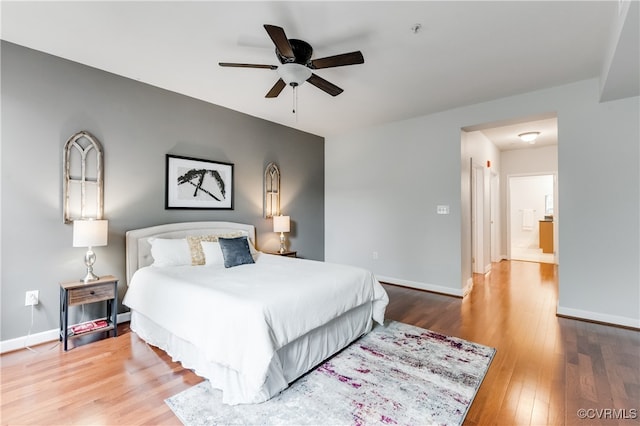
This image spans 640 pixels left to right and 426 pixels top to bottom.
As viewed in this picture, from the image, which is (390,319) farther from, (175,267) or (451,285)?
(175,267)

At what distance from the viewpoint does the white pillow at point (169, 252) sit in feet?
10.2

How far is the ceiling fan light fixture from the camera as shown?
2400mm

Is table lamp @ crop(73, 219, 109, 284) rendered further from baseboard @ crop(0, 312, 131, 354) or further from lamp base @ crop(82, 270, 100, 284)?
baseboard @ crop(0, 312, 131, 354)

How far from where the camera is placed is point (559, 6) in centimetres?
214

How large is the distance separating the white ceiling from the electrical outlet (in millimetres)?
2239

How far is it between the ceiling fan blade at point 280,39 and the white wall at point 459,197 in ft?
10.0

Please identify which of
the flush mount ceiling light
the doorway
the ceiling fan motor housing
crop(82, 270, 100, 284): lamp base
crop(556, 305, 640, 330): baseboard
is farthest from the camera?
the doorway

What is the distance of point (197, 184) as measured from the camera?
390cm

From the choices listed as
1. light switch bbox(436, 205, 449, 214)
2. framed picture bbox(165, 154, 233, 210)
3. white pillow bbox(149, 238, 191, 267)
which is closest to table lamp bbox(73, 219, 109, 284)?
white pillow bbox(149, 238, 191, 267)

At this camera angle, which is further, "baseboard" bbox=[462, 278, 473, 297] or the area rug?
"baseboard" bbox=[462, 278, 473, 297]

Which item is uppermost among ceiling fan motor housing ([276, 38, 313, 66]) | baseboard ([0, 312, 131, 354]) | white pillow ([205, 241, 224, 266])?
ceiling fan motor housing ([276, 38, 313, 66])

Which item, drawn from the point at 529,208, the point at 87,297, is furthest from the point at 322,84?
the point at 529,208

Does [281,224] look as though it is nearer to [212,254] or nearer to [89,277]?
[212,254]

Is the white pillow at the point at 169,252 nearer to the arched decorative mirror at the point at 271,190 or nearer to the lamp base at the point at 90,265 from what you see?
the lamp base at the point at 90,265
